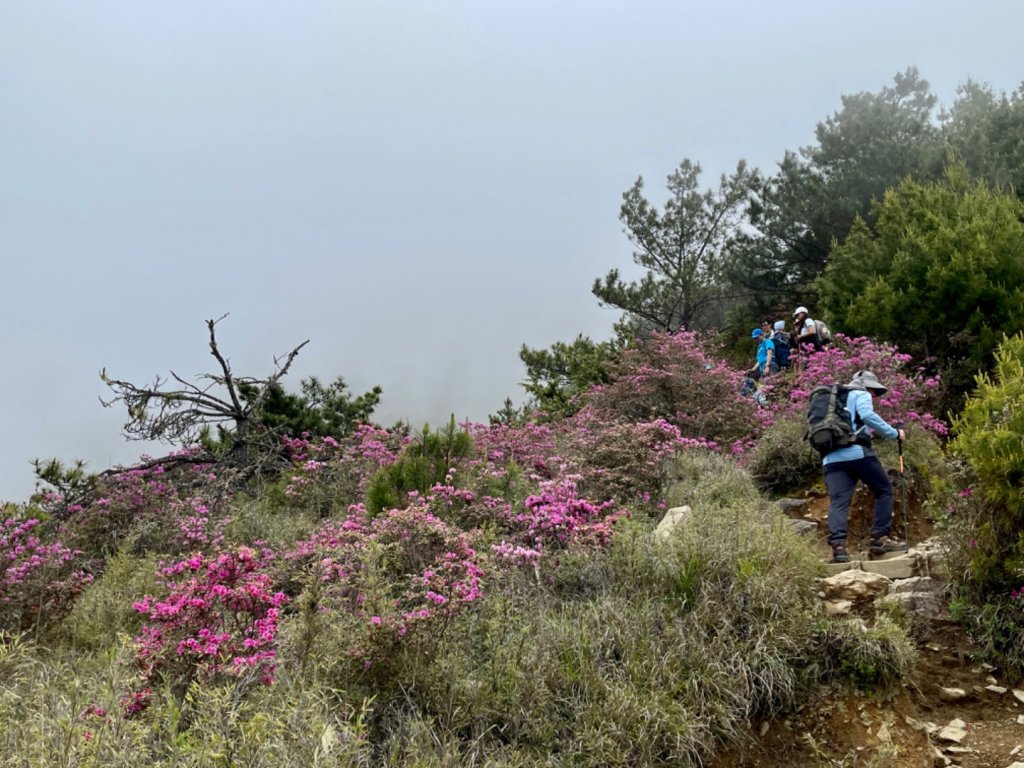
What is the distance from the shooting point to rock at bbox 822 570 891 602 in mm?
4477

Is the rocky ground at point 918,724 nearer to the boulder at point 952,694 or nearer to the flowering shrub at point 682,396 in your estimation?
the boulder at point 952,694

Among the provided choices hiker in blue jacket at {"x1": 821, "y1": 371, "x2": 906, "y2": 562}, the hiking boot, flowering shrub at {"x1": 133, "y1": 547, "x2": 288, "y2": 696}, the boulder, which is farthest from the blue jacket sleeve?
flowering shrub at {"x1": 133, "y1": 547, "x2": 288, "y2": 696}

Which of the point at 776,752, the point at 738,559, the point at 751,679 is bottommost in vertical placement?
the point at 776,752

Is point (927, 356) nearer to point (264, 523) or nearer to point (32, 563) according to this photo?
point (264, 523)

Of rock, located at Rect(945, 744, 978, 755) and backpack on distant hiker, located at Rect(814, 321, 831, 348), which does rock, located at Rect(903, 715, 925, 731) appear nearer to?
rock, located at Rect(945, 744, 978, 755)

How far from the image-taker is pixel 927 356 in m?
9.89

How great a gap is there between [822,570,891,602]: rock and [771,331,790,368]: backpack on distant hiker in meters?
8.56

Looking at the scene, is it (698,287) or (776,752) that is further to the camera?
(698,287)

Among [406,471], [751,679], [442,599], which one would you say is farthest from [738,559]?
[406,471]

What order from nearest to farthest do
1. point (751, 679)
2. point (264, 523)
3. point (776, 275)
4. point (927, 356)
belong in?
point (751, 679), point (264, 523), point (927, 356), point (776, 275)

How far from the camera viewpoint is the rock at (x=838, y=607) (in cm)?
429

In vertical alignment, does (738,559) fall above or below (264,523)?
below

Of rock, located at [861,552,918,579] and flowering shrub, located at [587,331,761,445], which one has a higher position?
flowering shrub, located at [587,331,761,445]

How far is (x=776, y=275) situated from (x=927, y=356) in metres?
8.07
